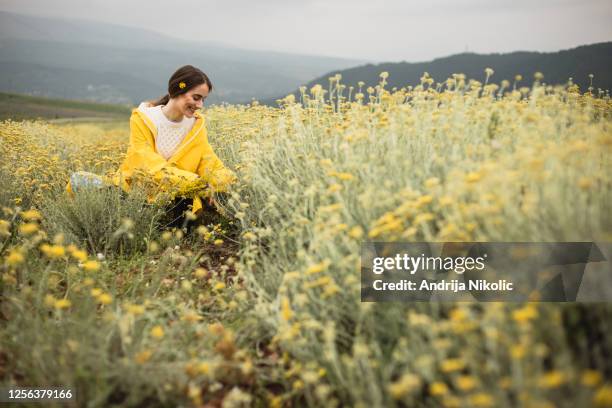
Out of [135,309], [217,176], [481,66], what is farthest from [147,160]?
[481,66]

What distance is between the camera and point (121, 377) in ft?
5.73

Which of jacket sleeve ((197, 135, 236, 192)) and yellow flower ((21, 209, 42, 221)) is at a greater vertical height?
jacket sleeve ((197, 135, 236, 192))

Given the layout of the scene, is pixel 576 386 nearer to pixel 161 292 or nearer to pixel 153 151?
pixel 161 292

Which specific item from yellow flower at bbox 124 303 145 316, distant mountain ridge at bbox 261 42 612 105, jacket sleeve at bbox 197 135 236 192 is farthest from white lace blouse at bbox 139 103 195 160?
distant mountain ridge at bbox 261 42 612 105

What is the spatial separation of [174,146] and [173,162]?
248 millimetres

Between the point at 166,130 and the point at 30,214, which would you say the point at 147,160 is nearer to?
the point at 166,130

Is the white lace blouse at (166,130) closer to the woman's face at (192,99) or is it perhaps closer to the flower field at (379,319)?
the woman's face at (192,99)

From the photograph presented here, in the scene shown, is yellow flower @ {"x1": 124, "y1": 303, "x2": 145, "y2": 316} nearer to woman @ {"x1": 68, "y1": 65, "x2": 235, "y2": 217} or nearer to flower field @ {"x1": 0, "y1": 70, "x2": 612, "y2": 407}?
flower field @ {"x1": 0, "y1": 70, "x2": 612, "y2": 407}

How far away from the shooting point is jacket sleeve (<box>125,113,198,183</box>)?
11.7ft

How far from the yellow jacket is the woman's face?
0.68ft

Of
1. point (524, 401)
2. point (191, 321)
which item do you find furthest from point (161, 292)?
point (524, 401)

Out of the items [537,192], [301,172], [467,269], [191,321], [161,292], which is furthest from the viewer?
[301,172]

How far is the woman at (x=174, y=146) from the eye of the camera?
359 cm

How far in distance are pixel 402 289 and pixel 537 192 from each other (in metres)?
0.71
